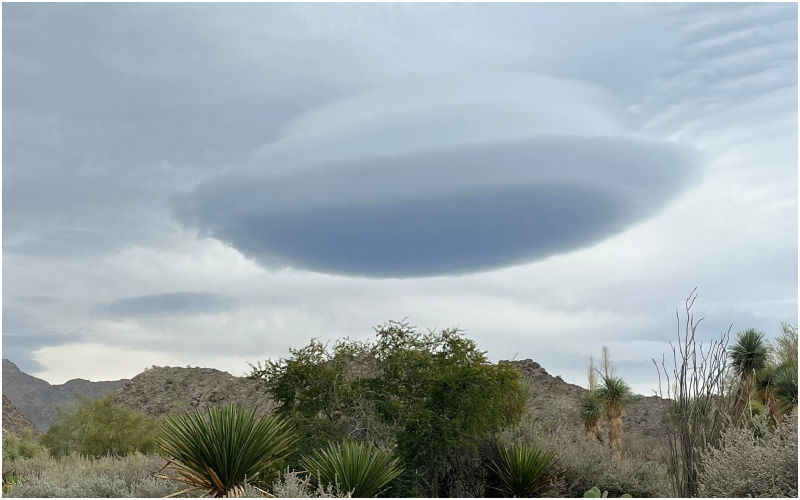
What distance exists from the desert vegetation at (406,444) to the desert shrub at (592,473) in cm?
4

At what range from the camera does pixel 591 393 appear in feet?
102

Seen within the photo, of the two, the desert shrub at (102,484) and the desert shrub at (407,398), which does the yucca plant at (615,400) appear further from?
the desert shrub at (102,484)

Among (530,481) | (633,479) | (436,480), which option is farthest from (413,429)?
(633,479)

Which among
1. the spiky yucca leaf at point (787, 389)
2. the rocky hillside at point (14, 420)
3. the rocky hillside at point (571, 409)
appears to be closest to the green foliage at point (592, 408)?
the rocky hillside at point (571, 409)

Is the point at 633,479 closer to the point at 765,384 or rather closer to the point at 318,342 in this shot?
the point at 318,342

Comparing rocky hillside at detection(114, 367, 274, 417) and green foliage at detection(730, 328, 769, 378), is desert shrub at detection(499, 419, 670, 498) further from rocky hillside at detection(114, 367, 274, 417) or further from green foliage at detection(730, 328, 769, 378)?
rocky hillside at detection(114, 367, 274, 417)

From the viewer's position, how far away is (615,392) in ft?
93.3

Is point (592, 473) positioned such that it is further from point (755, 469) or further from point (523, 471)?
point (755, 469)

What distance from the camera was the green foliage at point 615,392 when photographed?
92.9ft

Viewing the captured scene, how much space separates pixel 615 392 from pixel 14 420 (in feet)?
95.7

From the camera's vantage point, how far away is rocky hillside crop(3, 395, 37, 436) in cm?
3487

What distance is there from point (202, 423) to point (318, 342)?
6.10 meters

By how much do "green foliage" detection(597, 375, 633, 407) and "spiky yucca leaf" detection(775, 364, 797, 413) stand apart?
5335 mm

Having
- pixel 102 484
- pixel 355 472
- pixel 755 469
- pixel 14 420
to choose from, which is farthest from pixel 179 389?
pixel 755 469
